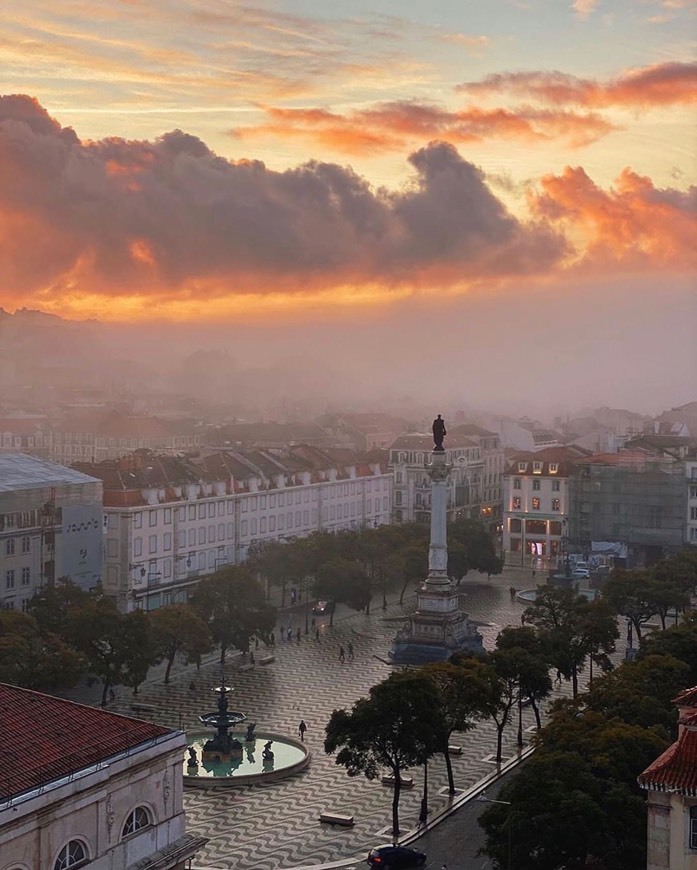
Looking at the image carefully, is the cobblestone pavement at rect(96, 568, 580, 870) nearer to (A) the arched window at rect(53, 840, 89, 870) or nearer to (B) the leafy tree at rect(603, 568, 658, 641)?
(B) the leafy tree at rect(603, 568, 658, 641)

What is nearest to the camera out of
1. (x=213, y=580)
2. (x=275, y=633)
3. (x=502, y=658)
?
(x=502, y=658)

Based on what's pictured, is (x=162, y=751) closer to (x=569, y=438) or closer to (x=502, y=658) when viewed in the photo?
(x=502, y=658)

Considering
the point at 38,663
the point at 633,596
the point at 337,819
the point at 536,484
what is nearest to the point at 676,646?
the point at 337,819

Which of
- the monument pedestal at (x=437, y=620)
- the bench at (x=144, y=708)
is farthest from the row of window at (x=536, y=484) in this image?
the bench at (x=144, y=708)

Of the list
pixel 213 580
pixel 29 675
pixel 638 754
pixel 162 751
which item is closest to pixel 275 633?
pixel 213 580

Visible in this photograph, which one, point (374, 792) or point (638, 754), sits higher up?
point (638, 754)

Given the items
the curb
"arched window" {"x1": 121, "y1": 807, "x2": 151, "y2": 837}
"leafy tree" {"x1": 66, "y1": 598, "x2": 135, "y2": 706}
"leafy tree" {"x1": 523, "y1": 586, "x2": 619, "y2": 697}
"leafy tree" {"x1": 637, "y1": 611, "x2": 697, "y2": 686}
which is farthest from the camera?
"leafy tree" {"x1": 66, "y1": 598, "x2": 135, "y2": 706}

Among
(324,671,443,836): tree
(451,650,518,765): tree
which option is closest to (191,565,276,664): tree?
(451,650,518,765): tree
